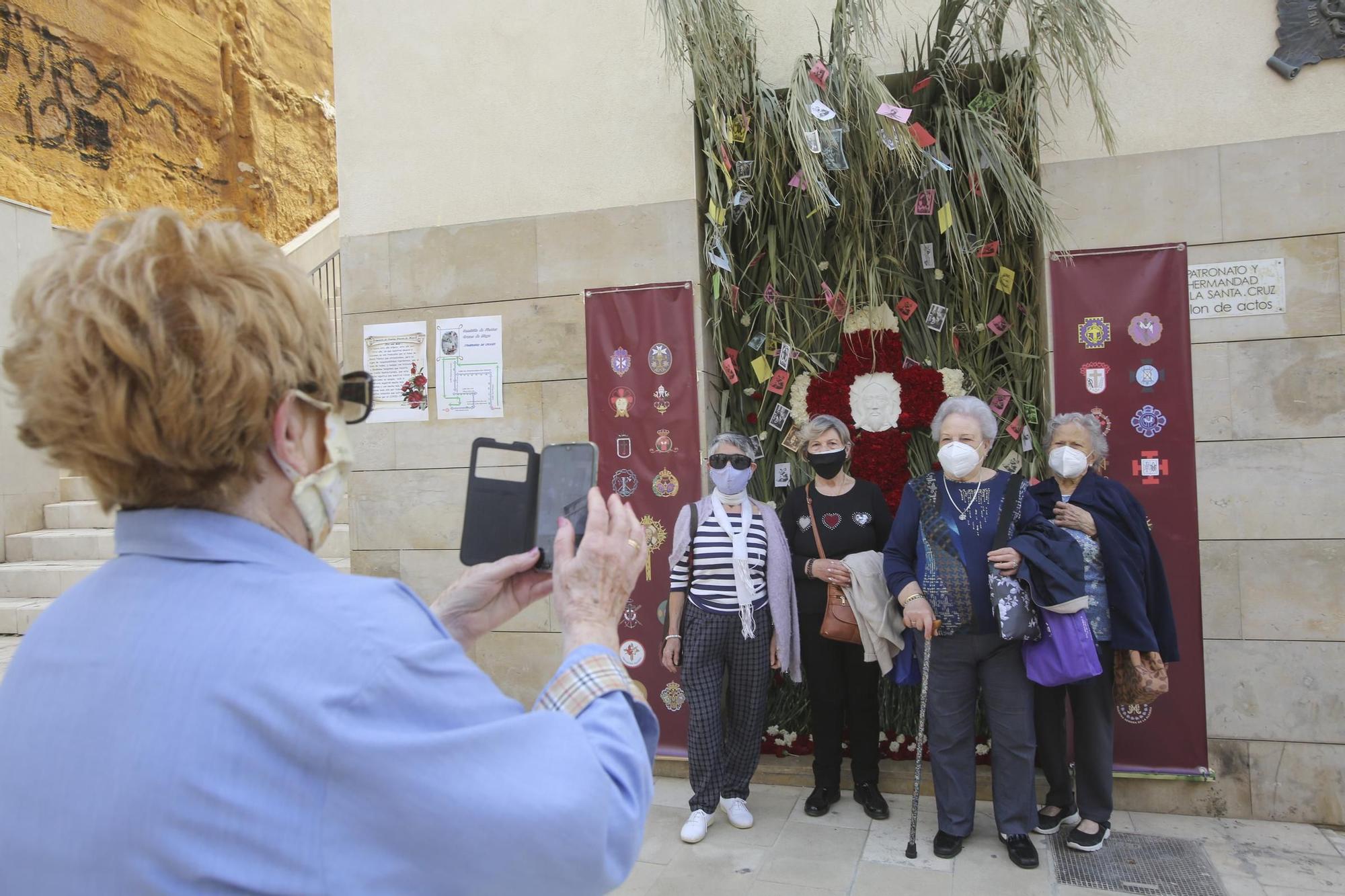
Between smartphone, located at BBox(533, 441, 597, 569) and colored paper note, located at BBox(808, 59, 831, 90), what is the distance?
10.2ft

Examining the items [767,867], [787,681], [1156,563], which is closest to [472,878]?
[767,867]

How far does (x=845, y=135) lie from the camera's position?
13.5 feet

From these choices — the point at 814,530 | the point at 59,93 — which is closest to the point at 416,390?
the point at 814,530

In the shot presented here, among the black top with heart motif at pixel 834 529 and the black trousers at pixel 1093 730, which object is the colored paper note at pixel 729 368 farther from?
the black trousers at pixel 1093 730

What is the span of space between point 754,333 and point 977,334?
121cm

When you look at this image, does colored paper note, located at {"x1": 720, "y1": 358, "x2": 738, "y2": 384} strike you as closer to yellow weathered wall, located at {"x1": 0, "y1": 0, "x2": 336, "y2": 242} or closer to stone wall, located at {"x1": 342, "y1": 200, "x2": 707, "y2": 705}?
stone wall, located at {"x1": 342, "y1": 200, "x2": 707, "y2": 705}

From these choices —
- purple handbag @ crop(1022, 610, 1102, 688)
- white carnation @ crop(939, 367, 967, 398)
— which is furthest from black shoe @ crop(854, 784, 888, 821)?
white carnation @ crop(939, 367, 967, 398)

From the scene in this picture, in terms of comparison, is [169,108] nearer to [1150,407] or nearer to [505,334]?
[505,334]

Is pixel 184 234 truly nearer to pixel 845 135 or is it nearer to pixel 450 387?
pixel 845 135

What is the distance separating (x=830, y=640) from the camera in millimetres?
4031

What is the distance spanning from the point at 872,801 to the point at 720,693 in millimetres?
881

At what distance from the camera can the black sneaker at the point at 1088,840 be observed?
11.5 ft

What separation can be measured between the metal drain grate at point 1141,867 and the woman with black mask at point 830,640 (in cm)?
85

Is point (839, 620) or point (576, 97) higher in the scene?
point (576, 97)
